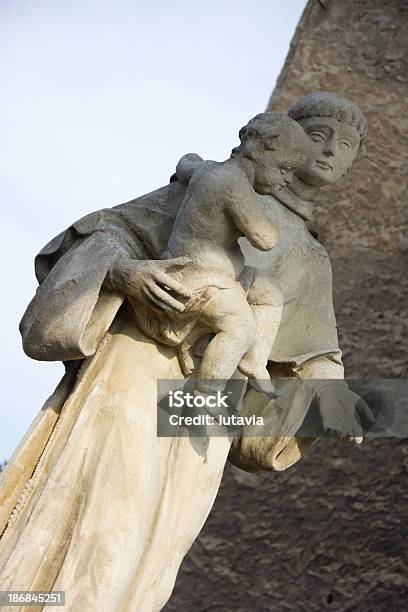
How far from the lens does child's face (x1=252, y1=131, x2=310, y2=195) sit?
3246 millimetres

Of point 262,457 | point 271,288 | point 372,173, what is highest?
point 372,173

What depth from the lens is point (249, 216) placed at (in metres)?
3.21

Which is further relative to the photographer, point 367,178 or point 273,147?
point 367,178

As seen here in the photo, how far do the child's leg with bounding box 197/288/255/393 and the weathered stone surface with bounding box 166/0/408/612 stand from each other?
8.76ft

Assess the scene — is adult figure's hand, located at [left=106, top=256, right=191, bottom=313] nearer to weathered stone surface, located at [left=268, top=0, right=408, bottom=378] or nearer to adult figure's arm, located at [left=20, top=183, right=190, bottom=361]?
adult figure's arm, located at [left=20, top=183, right=190, bottom=361]

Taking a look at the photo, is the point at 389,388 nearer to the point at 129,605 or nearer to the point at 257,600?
the point at 129,605

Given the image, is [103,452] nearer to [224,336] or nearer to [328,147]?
[224,336]

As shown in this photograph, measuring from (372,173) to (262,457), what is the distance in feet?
9.49

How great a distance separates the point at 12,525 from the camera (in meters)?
3.16

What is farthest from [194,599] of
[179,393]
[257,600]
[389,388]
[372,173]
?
[179,393]

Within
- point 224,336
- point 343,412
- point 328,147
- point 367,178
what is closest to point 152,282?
point 224,336

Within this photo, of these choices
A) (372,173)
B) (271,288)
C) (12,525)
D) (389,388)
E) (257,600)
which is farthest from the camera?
(372,173)

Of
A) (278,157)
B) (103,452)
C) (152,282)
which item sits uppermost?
(278,157)

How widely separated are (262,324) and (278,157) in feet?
1.21
